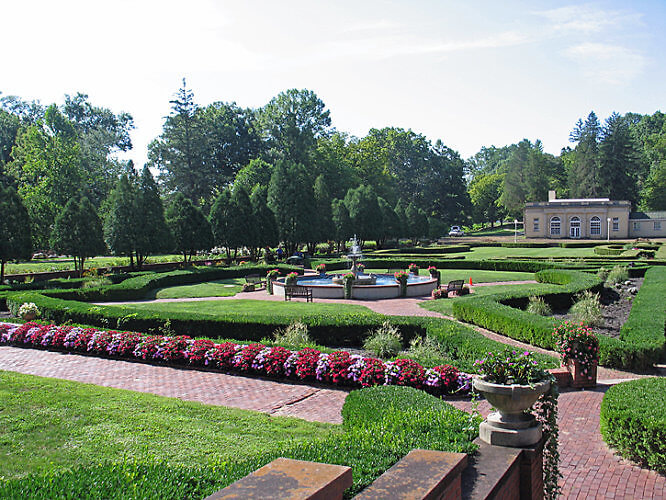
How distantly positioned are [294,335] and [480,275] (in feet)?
67.4

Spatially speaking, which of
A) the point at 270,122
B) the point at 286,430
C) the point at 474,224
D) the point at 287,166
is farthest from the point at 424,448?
the point at 474,224

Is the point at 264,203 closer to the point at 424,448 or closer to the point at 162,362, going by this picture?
the point at 162,362

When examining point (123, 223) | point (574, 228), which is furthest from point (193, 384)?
point (574, 228)

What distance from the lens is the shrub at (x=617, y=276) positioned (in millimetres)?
23737

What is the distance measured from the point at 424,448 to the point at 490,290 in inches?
769

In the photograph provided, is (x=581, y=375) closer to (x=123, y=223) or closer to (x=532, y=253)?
(x=123, y=223)

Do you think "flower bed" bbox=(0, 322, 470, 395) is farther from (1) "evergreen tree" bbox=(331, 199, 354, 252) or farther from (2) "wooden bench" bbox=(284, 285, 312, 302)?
(1) "evergreen tree" bbox=(331, 199, 354, 252)

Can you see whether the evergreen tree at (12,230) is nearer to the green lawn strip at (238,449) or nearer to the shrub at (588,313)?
the green lawn strip at (238,449)

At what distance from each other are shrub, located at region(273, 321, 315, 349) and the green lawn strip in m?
4.20

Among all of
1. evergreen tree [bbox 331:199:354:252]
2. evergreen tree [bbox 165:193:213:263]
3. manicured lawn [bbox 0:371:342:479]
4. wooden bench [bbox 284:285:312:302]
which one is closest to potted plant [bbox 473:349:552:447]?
manicured lawn [bbox 0:371:342:479]

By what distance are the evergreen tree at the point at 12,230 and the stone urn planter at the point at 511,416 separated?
2622cm

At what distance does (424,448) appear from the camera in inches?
174

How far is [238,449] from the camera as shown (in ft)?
19.1

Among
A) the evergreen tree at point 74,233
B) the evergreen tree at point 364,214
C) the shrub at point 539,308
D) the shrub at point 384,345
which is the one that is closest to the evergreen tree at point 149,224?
the evergreen tree at point 74,233
